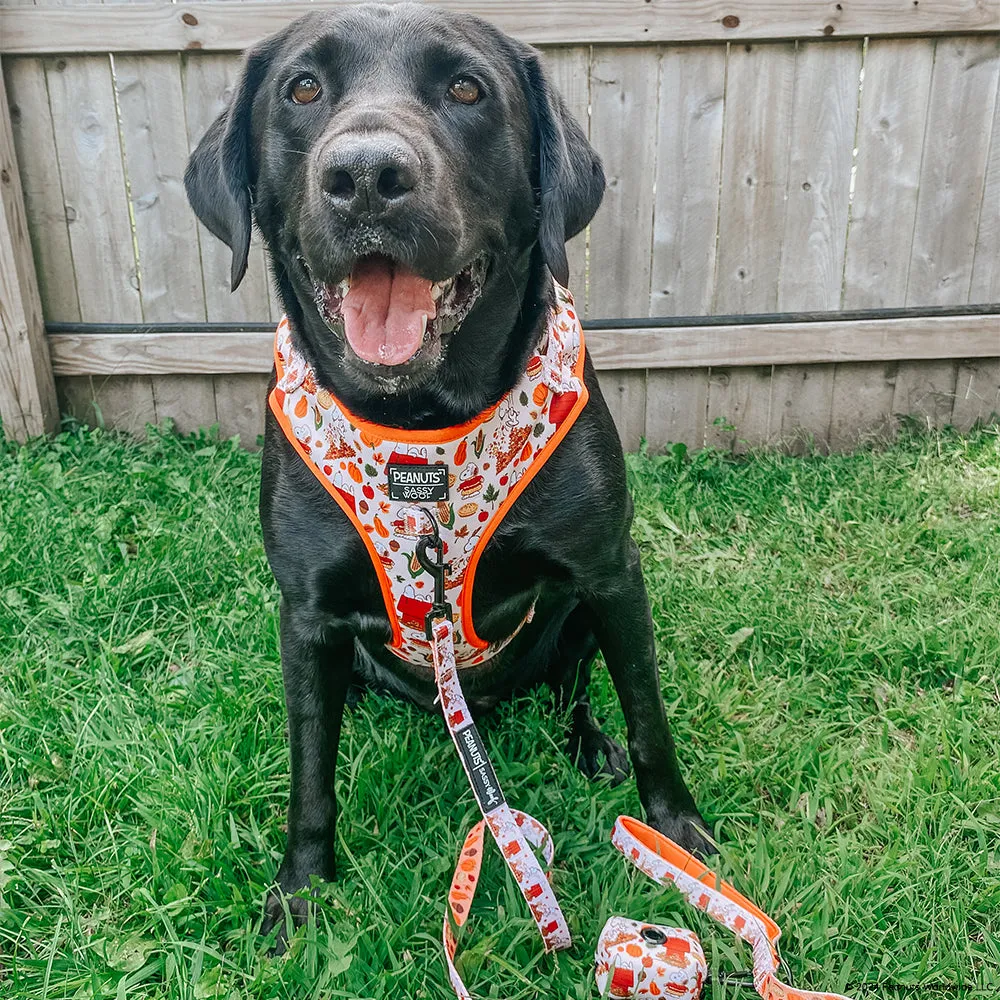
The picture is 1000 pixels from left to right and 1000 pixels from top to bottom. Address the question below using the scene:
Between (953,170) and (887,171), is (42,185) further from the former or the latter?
(953,170)

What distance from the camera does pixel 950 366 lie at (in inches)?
154

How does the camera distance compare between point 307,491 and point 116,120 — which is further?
point 116,120

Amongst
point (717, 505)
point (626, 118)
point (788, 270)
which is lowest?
point (717, 505)

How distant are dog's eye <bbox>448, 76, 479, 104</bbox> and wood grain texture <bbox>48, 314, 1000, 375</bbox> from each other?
215cm

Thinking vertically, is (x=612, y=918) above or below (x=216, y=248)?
below

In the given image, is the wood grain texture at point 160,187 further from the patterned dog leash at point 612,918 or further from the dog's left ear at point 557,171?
the patterned dog leash at point 612,918

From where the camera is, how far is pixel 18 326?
3730 mm

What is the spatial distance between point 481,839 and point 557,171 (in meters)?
1.25

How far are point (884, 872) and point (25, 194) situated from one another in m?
3.76

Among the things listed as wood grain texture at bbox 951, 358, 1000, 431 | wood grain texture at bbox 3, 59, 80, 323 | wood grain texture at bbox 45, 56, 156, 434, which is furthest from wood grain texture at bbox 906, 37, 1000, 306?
wood grain texture at bbox 3, 59, 80, 323

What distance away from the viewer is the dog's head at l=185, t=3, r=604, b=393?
145 centimetres

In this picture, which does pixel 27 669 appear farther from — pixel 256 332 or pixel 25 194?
pixel 25 194

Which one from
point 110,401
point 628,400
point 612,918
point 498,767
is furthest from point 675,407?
point 612,918

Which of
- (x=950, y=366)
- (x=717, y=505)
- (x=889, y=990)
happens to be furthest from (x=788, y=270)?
(x=889, y=990)
